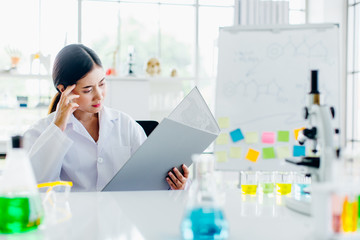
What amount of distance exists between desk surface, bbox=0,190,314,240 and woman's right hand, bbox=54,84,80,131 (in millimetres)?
397

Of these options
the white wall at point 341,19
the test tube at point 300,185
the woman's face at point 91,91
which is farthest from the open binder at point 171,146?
the white wall at point 341,19

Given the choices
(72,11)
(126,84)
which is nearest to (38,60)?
(72,11)

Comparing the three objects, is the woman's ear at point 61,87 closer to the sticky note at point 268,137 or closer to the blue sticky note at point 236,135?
the blue sticky note at point 236,135

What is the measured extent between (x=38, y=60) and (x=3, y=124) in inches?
32.0

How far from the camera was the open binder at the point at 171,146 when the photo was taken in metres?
1.30

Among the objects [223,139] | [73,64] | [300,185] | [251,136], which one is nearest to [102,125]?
[73,64]

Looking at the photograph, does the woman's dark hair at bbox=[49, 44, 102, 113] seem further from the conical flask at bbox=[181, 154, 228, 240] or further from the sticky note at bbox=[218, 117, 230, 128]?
the conical flask at bbox=[181, 154, 228, 240]

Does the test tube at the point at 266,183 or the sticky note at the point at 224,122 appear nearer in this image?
the test tube at the point at 266,183

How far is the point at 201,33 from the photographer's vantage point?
4.75 metres

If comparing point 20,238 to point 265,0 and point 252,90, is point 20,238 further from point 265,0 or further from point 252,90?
point 265,0

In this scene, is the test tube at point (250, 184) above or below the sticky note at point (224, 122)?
below

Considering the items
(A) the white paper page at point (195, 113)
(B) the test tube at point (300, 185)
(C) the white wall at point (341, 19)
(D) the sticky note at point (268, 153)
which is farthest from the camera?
(C) the white wall at point (341, 19)

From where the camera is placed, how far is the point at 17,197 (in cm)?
85

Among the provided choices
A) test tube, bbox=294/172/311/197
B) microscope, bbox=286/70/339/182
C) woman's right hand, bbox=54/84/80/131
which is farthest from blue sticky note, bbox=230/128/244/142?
microscope, bbox=286/70/339/182
